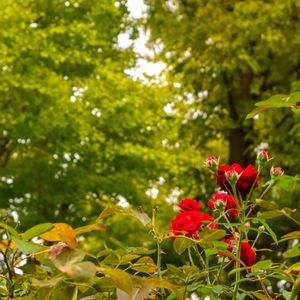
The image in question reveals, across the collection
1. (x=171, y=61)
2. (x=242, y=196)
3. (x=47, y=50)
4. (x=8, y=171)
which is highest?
(x=242, y=196)

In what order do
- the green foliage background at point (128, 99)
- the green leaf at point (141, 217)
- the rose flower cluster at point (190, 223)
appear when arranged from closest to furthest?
the green leaf at point (141, 217) → the rose flower cluster at point (190, 223) → the green foliage background at point (128, 99)

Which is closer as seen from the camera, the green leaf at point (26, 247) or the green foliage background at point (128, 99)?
the green leaf at point (26, 247)

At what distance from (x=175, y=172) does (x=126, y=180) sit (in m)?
0.97

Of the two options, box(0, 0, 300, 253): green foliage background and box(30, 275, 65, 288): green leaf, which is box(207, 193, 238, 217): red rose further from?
box(0, 0, 300, 253): green foliage background

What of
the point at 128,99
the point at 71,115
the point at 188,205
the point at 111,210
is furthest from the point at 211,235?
the point at 128,99

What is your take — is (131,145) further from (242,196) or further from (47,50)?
(242,196)

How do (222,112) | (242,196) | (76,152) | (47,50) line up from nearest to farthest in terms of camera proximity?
(242,196) < (47,50) < (76,152) < (222,112)

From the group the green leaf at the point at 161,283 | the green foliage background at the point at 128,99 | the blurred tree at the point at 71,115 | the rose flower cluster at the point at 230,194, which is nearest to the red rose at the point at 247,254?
the rose flower cluster at the point at 230,194

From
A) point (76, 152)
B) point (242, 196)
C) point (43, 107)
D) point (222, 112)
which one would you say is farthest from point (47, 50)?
point (242, 196)

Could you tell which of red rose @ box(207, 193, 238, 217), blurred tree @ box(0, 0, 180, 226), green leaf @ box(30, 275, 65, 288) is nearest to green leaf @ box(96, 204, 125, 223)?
green leaf @ box(30, 275, 65, 288)

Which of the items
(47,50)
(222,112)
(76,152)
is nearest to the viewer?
(47,50)

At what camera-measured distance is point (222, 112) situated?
15406mm

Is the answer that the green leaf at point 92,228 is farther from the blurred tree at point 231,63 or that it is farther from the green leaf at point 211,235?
the blurred tree at point 231,63

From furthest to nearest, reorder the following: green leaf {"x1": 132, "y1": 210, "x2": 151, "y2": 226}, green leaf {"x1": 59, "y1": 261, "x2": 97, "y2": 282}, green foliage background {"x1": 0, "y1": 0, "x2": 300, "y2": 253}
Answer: green foliage background {"x1": 0, "y1": 0, "x2": 300, "y2": 253}, green leaf {"x1": 132, "y1": 210, "x2": 151, "y2": 226}, green leaf {"x1": 59, "y1": 261, "x2": 97, "y2": 282}
